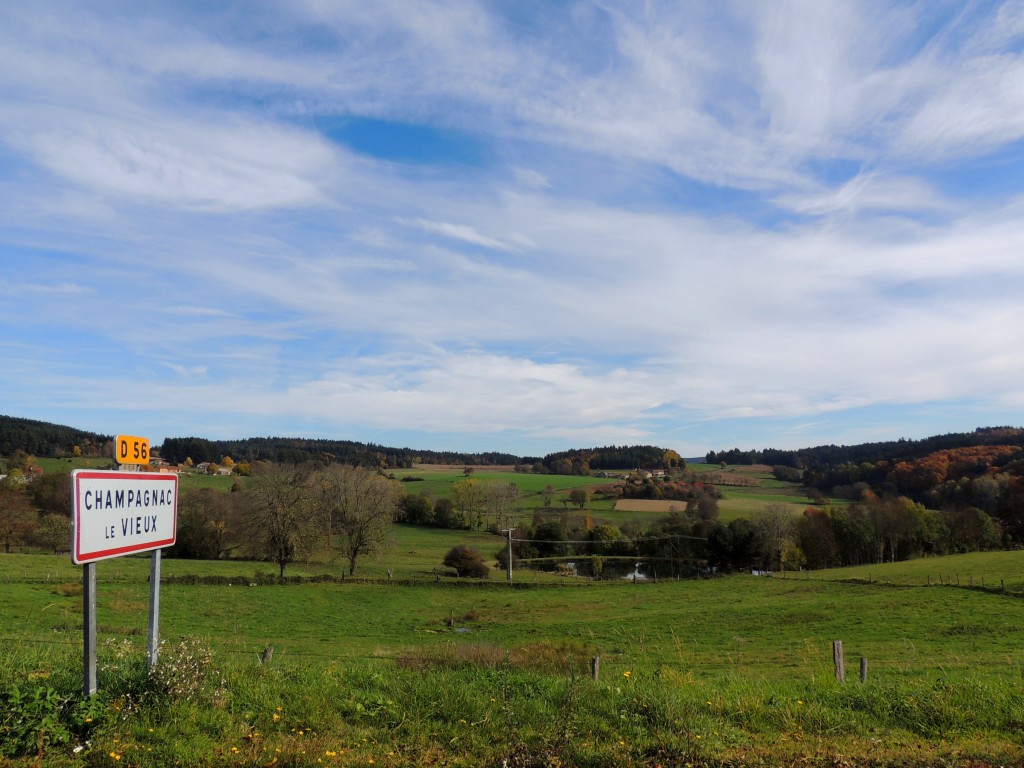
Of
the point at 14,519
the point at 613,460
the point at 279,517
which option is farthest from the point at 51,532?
the point at 613,460

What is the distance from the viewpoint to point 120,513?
18.7ft

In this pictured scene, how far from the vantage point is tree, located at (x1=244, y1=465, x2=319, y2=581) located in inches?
1693

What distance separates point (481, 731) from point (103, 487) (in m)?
3.97

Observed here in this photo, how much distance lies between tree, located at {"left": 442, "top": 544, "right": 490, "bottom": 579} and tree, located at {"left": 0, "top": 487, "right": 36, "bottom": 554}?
34710 millimetres

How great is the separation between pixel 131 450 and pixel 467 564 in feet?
159

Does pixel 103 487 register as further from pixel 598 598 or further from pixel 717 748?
pixel 598 598

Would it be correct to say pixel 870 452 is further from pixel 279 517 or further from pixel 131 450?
pixel 131 450

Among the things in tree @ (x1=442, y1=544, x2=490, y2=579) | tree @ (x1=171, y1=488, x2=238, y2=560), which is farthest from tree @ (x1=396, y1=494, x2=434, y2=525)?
tree @ (x1=442, y1=544, x2=490, y2=579)

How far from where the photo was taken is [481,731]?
559cm

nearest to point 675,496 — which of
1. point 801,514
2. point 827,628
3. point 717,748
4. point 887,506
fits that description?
point 801,514

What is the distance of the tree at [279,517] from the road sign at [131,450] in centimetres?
3909

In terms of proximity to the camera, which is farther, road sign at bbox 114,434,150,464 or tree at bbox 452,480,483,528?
tree at bbox 452,480,483,528

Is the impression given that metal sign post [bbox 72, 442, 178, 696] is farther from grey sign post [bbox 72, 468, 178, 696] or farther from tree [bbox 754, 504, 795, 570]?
tree [bbox 754, 504, 795, 570]

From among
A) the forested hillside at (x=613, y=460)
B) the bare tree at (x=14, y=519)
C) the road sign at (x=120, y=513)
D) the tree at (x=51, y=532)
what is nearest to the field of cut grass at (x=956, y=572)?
the road sign at (x=120, y=513)
